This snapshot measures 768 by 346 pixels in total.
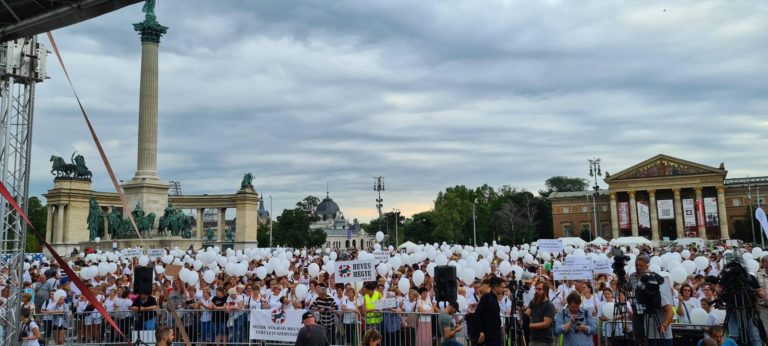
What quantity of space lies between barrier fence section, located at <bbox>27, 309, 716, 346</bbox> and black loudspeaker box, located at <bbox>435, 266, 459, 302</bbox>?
98 centimetres

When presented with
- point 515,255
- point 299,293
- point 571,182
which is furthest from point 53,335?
point 571,182

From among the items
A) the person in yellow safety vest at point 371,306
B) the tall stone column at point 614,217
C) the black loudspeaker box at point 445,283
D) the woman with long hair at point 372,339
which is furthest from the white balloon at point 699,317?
the tall stone column at point 614,217

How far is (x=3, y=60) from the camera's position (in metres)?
10.2

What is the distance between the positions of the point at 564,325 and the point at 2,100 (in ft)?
32.5

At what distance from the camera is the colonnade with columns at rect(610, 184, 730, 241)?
98062 mm

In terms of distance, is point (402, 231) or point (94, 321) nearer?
point (94, 321)

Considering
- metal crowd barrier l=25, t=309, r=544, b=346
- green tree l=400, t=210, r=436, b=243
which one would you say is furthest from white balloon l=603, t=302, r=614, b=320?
green tree l=400, t=210, r=436, b=243

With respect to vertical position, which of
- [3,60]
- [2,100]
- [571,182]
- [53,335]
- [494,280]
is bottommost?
[53,335]

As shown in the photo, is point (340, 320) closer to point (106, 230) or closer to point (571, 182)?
point (106, 230)

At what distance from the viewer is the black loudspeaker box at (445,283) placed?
10297 mm

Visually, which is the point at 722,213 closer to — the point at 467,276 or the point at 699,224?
the point at 699,224

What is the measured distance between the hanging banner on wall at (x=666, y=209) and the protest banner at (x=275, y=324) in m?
101

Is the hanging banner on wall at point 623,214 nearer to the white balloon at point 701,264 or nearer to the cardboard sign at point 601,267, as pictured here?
the white balloon at point 701,264

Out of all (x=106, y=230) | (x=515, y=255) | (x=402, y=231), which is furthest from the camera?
(x=402, y=231)
